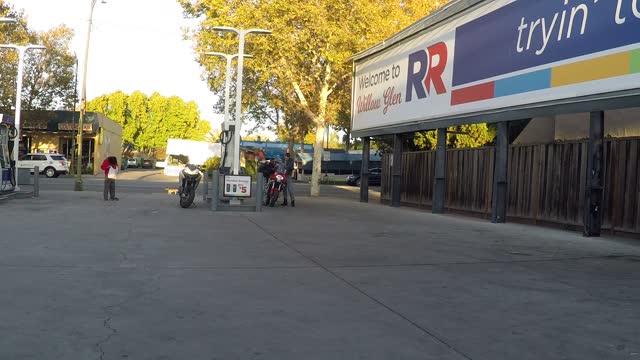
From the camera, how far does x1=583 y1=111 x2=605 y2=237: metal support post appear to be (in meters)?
13.3

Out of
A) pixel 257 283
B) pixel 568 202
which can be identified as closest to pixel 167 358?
pixel 257 283

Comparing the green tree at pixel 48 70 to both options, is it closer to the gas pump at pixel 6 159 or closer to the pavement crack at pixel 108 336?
the gas pump at pixel 6 159

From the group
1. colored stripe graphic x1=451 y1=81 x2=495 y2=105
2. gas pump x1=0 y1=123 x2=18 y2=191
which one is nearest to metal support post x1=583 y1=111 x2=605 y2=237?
colored stripe graphic x1=451 y1=81 x2=495 y2=105

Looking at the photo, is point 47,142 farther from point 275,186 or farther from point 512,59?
point 512,59

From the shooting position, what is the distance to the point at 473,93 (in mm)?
17531

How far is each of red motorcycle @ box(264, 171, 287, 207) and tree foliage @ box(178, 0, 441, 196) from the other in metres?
8.75

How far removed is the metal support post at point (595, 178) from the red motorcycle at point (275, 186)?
32.9 feet

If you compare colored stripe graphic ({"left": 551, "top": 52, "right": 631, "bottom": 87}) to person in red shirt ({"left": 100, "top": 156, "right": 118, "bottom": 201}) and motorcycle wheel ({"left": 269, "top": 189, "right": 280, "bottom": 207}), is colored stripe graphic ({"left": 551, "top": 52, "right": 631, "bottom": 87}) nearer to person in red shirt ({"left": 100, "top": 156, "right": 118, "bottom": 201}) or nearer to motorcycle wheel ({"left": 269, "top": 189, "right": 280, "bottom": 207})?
motorcycle wheel ({"left": 269, "top": 189, "right": 280, "bottom": 207})

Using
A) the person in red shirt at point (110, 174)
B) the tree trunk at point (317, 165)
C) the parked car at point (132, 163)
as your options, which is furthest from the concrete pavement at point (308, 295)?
the parked car at point (132, 163)

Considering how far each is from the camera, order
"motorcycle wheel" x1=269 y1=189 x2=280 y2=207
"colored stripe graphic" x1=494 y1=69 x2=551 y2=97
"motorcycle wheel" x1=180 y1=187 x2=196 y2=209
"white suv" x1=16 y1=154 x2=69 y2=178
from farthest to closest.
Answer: "white suv" x1=16 y1=154 x2=69 y2=178, "motorcycle wheel" x1=269 y1=189 x2=280 y2=207, "motorcycle wheel" x1=180 y1=187 x2=196 y2=209, "colored stripe graphic" x1=494 y1=69 x2=551 y2=97

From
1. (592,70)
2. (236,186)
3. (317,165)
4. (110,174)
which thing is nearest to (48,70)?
(317,165)

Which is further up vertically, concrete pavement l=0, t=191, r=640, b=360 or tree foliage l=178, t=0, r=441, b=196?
tree foliage l=178, t=0, r=441, b=196

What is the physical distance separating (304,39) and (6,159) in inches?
517

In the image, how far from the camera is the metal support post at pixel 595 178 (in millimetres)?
13328
